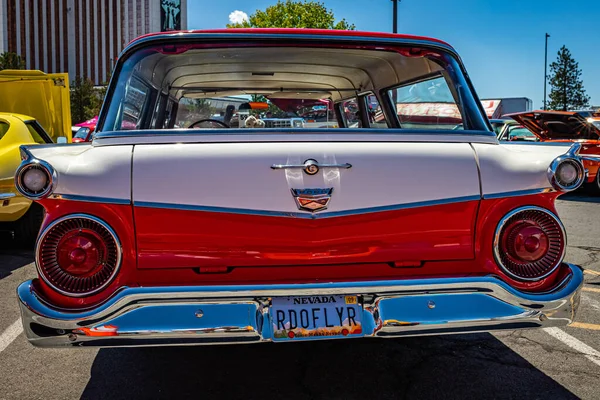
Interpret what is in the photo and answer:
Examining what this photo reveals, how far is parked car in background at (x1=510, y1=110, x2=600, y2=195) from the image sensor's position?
1185 cm

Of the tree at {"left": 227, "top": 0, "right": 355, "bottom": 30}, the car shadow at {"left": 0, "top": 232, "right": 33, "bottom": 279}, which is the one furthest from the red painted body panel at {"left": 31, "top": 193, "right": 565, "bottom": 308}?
the tree at {"left": 227, "top": 0, "right": 355, "bottom": 30}

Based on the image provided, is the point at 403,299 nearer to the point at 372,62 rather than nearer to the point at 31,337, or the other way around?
the point at 31,337

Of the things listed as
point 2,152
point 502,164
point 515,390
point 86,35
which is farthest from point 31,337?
point 86,35

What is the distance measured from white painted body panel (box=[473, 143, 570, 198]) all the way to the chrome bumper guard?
0.39 metres

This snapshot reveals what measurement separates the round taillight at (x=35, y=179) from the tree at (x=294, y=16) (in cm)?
3960

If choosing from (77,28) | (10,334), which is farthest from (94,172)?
(77,28)

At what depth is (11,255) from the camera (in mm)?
6520

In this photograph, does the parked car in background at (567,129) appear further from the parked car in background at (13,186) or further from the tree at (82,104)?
the tree at (82,104)

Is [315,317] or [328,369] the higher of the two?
[315,317]

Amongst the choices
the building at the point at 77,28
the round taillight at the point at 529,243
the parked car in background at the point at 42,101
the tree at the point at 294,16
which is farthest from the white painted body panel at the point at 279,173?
the building at the point at 77,28

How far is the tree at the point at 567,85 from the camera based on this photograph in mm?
46688

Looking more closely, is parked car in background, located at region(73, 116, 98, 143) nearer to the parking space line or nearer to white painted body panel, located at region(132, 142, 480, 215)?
white painted body panel, located at region(132, 142, 480, 215)

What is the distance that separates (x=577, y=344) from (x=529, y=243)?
155cm

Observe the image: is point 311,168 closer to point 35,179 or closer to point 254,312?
point 254,312
